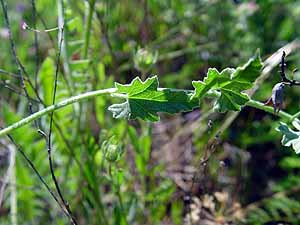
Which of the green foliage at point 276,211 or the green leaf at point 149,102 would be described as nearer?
the green leaf at point 149,102

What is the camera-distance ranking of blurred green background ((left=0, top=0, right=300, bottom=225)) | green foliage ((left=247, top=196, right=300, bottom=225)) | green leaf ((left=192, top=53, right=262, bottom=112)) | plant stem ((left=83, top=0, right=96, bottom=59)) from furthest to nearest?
green foliage ((left=247, top=196, right=300, bottom=225)) → blurred green background ((left=0, top=0, right=300, bottom=225)) → plant stem ((left=83, top=0, right=96, bottom=59)) → green leaf ((left=192, top=53, right=262, bottom=112))

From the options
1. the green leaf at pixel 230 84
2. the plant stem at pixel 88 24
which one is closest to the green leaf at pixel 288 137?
the green leaf at pixel 230 84

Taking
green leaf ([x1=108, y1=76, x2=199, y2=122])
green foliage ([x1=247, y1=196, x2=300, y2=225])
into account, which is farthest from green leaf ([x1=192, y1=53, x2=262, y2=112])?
green foliage ([x1=247, y1=196, x2=300, y2=225])

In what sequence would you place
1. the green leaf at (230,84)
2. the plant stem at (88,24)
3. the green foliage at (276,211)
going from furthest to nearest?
the green foliage at (276,211)
the plant stem at (88,24)
the green leaf at (230,84)

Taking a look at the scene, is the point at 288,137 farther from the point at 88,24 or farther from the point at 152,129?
the point at 152,129

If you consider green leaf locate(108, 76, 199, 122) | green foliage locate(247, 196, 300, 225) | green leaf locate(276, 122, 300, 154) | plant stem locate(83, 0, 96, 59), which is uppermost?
plant stem locate(83, 0, 96, 59)

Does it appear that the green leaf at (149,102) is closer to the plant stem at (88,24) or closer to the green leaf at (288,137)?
the green leaf at (288,137)

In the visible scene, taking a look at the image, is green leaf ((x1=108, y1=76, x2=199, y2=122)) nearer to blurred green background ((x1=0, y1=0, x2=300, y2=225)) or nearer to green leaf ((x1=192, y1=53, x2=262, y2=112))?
green leaf ((x1=192, y1=53, x2=262, y2=112))
